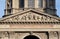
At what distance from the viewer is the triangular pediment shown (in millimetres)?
46500

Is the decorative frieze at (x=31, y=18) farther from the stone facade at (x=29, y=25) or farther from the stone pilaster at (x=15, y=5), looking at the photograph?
the stone pilaster at (x=15, y=5)

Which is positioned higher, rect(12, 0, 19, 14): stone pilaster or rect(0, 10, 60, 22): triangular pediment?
rect(12, 0, 19, 14): stone pilaster

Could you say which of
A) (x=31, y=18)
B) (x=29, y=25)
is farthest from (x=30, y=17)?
(x=29, y=25)

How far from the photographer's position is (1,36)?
152 feet

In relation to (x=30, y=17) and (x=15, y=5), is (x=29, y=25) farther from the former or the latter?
(x=15, y=5)

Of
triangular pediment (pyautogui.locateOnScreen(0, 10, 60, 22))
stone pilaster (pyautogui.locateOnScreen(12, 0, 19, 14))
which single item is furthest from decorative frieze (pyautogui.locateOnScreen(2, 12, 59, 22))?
stone pilaster (pyautogui.locateOnScreen(12, 0, 19, 14))

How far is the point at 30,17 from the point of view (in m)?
46.5

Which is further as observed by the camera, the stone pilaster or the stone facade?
the stone pilaster

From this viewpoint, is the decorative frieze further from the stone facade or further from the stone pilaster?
the stone pilaster

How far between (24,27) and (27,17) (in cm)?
141

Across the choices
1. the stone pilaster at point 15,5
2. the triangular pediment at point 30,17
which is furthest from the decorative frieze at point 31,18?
the stone pilaster at point 15,5

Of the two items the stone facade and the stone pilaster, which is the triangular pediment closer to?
the stone facade

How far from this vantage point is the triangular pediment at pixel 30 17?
46.5 m

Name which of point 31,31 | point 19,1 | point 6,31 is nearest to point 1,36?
point 6,31
